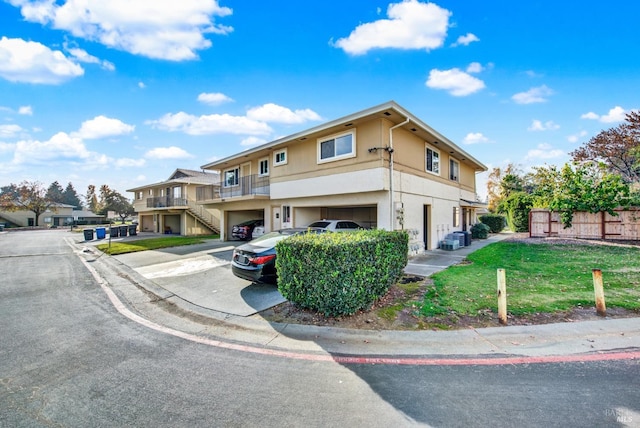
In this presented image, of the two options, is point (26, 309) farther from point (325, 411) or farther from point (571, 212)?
point (571, 212)

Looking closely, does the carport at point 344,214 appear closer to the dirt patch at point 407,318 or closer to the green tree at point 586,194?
the dirt patch at point 407,318

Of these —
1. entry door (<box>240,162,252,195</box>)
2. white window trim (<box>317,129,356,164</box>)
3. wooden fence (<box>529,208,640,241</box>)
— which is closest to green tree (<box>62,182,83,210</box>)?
entry door (<box>240,162,252,195</box>)

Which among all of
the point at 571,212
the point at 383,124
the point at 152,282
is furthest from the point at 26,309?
the point at 571,212

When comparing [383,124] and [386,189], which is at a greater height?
[383,124]

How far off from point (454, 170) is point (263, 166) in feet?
39.8

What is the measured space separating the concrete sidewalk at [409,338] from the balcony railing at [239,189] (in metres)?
11.4

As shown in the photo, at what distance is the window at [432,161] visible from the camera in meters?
14.1

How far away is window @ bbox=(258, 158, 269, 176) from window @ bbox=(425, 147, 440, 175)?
9043 mm

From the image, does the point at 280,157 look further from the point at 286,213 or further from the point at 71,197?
the point at 71,197

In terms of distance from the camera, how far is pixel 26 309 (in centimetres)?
588

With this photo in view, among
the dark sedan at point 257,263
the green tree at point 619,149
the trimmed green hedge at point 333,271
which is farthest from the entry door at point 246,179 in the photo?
the green tree at point 619,149

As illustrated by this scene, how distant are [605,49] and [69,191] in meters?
122

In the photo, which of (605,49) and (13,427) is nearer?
(13,427)

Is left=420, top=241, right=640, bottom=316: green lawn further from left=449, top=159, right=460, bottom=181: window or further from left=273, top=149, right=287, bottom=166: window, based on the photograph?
left=273, top=149, right=287, bottom=166: window
